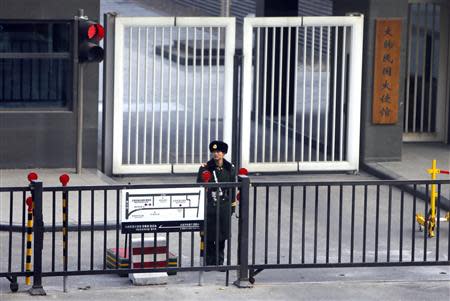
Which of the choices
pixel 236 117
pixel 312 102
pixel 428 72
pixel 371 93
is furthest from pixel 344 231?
pixel 428 72

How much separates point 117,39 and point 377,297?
8011mm

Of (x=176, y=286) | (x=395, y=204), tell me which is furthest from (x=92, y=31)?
(x=176, y=286)

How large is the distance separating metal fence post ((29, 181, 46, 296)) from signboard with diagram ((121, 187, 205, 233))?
0.83 metres

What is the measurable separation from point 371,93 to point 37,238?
31.5 ft

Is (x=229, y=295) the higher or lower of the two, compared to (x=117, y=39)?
lower

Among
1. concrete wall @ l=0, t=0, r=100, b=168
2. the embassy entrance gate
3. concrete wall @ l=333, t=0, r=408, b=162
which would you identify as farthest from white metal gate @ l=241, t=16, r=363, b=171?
concrete wall @ l=0, t=0, r=100, b=168

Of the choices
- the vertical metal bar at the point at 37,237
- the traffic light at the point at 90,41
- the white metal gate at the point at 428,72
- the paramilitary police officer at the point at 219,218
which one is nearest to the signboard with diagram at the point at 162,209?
the paramilitary police officer at the point at 219,218

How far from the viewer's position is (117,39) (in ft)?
69.2

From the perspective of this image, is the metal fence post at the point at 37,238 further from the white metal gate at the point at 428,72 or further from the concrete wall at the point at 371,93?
the white metal gate at the point at 428,72

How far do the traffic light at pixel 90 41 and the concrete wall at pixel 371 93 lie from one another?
14.8ft

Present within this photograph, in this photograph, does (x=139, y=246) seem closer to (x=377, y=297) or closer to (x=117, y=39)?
(x=377, y=297)

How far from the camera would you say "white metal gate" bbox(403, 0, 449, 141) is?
24344 millimetres

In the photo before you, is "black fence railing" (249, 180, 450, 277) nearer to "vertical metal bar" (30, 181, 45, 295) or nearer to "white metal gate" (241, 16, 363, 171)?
"white metal gate" (241, 16, 363, 171)

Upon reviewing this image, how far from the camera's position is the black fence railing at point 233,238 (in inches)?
562
